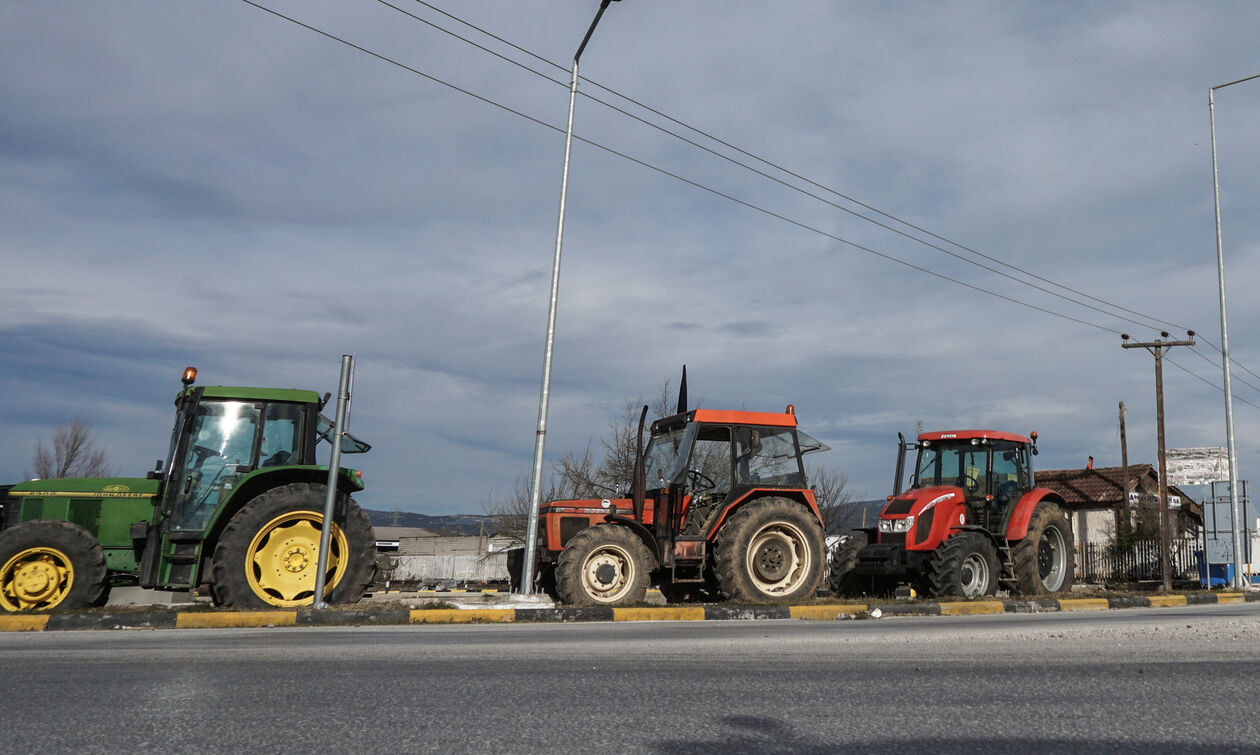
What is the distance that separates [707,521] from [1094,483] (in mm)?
35487

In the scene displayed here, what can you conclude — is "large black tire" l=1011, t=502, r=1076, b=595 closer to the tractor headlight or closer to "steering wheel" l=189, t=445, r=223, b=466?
the tractor headlight

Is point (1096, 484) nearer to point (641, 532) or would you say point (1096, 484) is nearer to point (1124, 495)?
point (1124, 495)

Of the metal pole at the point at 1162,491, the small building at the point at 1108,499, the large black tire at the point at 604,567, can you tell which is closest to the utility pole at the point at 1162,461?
→ the metal pole at the point at 1162,491

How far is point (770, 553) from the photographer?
1221 cm

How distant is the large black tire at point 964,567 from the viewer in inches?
527

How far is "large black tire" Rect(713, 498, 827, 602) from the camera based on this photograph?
1176 cm

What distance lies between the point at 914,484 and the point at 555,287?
678 cm

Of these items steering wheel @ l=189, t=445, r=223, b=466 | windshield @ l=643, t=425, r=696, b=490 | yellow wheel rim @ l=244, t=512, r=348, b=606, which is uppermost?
windshield @ l=643, t=425, r=696, b=490

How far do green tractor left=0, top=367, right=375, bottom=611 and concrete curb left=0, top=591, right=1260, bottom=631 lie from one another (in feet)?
1.83

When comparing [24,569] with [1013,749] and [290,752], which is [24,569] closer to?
[290,752]

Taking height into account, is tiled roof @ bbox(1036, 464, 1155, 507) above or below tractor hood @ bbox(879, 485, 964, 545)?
above

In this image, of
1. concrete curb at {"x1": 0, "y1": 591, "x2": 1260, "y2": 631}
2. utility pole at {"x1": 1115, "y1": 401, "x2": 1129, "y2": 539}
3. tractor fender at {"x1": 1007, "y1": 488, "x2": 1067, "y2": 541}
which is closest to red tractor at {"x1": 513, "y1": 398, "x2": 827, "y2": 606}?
concrete curb at {"x1": 0, "y1": 591, "x2": 1260, "y2": 631}

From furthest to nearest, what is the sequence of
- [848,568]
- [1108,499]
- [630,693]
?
1. [1108,499]
2. [848,568]
3. [630,693]

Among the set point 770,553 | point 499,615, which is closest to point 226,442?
point 499,615
